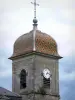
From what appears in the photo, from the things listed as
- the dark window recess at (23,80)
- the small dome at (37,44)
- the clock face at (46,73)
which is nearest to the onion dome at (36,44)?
the small dome at (37,44)

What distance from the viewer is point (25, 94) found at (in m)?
87.7

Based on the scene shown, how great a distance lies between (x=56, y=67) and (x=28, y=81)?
3897 mm

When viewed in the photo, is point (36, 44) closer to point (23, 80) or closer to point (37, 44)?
Answer: point (37, 44)

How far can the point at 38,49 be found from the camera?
87.8 m

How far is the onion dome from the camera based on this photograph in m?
87.7

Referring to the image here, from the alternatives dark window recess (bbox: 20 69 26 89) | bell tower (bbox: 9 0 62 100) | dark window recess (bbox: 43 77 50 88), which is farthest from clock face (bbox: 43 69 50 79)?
dark window recess (bbox: 20 69 26 89)

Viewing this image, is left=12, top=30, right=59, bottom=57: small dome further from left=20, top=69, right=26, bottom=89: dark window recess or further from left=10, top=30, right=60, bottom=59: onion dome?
left=20, top=69, right=26, bottom=89: dark window recess

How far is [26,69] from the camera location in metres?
88.4

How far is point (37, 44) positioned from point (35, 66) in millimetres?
2371

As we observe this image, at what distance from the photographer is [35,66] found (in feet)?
287

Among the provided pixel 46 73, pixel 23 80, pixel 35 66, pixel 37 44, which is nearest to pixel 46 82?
pixel 46 73

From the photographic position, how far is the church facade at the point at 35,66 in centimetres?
8750

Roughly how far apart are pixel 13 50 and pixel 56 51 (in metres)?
4.73

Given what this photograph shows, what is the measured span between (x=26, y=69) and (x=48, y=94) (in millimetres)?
3597
